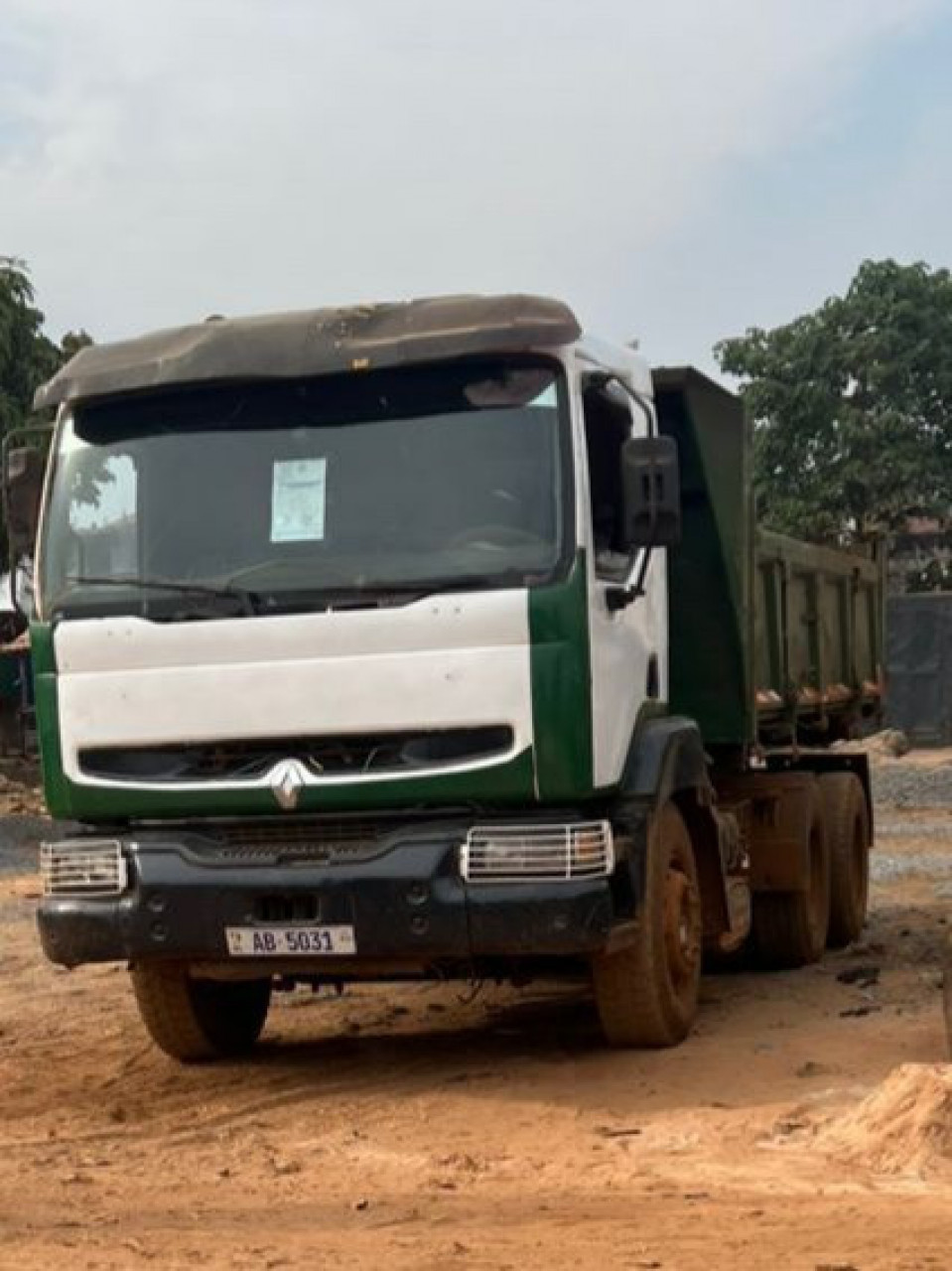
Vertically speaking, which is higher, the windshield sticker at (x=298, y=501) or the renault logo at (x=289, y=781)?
the windshield sticker at (x=298, y=501)

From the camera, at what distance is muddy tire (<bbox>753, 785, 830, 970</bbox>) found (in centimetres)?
1054

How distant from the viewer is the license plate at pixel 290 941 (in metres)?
7.30

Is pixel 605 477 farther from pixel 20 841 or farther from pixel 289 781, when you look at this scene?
pixel 20 841

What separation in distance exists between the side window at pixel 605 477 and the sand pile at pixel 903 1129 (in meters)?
2.16

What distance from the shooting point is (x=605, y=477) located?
24.8 feet

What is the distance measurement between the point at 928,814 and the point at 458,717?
14.1 m

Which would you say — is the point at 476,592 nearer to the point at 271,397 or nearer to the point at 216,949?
the point at 271,397

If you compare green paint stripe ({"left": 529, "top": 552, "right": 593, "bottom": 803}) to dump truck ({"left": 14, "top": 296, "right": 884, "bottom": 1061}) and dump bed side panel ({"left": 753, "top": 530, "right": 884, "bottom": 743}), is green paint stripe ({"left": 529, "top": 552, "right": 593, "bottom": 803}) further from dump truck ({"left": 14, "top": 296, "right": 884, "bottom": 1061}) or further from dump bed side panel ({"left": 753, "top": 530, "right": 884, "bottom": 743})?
dump bed side panel ({"left": 753, "top": 530, "right": 884, "bottom": 743})

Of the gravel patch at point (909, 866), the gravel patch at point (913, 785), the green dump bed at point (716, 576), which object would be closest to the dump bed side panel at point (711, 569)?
the green dump bed at point (716, 576)

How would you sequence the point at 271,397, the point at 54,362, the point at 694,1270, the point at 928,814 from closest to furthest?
the point at 694,1270 → the point at 271,397 → the point at 928,814 → the point at 54,362

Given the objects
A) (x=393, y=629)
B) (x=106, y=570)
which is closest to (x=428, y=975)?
(x=393, y=629)

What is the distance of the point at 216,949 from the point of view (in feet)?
24.3

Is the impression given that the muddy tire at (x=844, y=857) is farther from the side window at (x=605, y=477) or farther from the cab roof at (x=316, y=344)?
the cab roof at (x=316, y=344)

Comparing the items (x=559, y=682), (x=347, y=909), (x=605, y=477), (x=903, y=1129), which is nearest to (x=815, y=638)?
(x=605, y=477)
